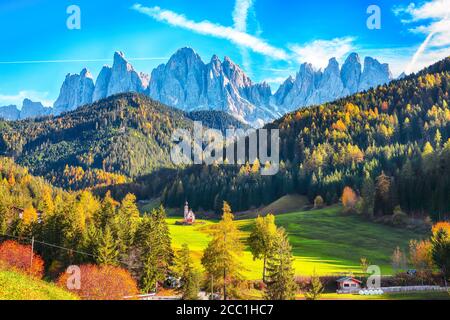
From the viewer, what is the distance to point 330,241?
106 meters

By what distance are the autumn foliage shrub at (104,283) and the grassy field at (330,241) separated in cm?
1513

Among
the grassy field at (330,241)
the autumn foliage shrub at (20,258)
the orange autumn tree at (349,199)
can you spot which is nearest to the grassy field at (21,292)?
the grassy field at (330,241)

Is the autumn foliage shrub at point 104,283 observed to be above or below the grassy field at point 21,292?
below

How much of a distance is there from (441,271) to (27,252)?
78.6m

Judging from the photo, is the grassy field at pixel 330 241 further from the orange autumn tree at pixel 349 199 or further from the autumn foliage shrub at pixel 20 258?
the autumn foliage shrub at pixel 20 258

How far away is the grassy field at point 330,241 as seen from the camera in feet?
269

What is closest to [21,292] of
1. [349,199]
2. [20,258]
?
[20,258]

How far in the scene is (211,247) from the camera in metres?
53.7

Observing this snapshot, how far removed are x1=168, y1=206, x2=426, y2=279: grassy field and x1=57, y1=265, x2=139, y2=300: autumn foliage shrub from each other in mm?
15132

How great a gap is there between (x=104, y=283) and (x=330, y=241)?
206 ft

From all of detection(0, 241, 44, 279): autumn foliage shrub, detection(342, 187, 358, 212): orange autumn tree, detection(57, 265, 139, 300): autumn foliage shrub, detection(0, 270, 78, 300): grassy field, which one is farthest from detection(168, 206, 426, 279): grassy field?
detection(0, 270, 78, 300): grassy field

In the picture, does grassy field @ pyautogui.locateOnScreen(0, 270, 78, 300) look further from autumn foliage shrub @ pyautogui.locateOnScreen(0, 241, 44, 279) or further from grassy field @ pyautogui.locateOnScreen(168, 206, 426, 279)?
autumn foliage shrub @ pyautogui.locateOnScreen(0, 241, 44, 279)

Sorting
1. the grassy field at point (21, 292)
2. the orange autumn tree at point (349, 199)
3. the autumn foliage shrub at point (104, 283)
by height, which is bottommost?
the autumn foliage shrub at point (104, 283)
